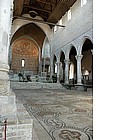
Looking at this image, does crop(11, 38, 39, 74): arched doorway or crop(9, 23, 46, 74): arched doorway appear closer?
crop(9, 23, 46, 74): arched doorway

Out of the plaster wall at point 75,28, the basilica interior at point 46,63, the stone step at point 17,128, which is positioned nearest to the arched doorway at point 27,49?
the basilica interior at point 46,63

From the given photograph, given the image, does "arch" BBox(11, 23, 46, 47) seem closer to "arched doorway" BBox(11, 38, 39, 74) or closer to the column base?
"arched doorway" BBox(11, 38, 39, 74)

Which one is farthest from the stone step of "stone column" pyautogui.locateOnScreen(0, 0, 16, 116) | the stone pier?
"stone column" pyautogui.locateOnScreen(0, 0, 16, 116)

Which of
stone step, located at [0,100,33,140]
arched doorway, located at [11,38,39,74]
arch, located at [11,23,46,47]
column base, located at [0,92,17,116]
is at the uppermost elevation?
arch, located at [11,23,46,47]

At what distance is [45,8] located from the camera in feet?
66.1

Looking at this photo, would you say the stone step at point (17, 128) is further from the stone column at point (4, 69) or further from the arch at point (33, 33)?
the arch at point (33, 33)

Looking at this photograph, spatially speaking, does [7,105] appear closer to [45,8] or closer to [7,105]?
[7,105]

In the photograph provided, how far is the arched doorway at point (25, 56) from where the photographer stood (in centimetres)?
3022

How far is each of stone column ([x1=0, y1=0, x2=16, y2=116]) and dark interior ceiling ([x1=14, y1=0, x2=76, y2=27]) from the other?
15119 mm

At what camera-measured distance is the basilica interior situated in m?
2.32

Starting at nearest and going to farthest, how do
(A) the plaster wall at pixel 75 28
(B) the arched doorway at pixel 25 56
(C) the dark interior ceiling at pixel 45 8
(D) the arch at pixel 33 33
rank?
(A) the plaster wall at pixel 75 28 → (C) the dark interior ceiling at pixel 45 8 → (D) the arch at pixel 33 33 → (B) the arched doorway at pixel 25 56
